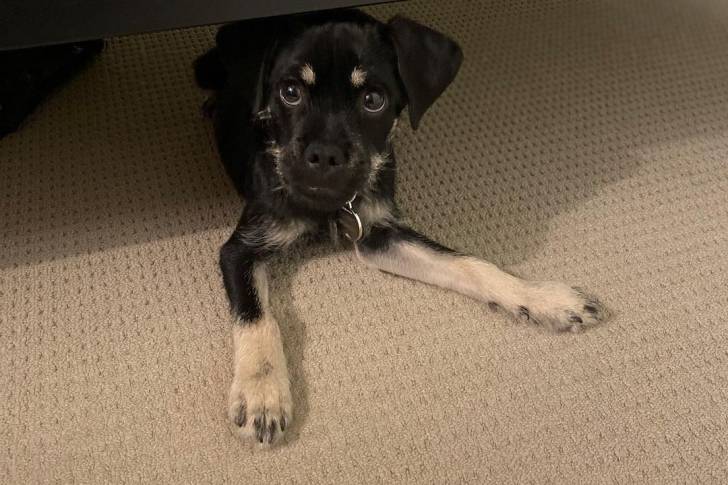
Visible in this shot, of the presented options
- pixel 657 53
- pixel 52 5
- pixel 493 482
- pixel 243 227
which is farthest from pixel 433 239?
pixel 657 53

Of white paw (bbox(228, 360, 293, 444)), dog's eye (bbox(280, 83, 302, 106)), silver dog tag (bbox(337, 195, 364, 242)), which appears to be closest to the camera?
white paw (bbox(228, 360, 293, 444))

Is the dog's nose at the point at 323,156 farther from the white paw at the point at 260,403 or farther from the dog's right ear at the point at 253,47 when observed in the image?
the white paw at the point at 260,403

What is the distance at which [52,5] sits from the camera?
904 millimetres

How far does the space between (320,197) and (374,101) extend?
195mm

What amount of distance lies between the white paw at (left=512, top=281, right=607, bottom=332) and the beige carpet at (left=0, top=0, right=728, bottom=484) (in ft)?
0.09

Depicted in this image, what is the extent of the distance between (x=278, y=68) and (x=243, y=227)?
0.32 metres

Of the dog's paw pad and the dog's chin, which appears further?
the dog's chin

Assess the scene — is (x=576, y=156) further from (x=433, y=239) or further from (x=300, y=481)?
(x=300, y=481)

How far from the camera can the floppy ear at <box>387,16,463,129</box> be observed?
3.82 feet

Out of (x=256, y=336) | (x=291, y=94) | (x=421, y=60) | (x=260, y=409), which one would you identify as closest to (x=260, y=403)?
(x=260, y=409)

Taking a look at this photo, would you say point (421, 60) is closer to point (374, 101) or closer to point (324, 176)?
point (374, 101)

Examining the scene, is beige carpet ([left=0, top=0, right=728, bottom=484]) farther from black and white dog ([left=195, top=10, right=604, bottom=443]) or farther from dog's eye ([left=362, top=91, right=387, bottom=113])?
dog's eye ([left=362, top=91, right=387, bottom=113])

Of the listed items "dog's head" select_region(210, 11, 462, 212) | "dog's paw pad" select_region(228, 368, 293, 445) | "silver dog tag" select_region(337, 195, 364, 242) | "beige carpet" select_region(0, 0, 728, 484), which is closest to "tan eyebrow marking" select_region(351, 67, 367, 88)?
"dog's head" select_region(210, 11, 462, 212)

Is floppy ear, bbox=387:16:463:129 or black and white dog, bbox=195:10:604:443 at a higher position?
floppy ear, bbox=387:16:463:129
